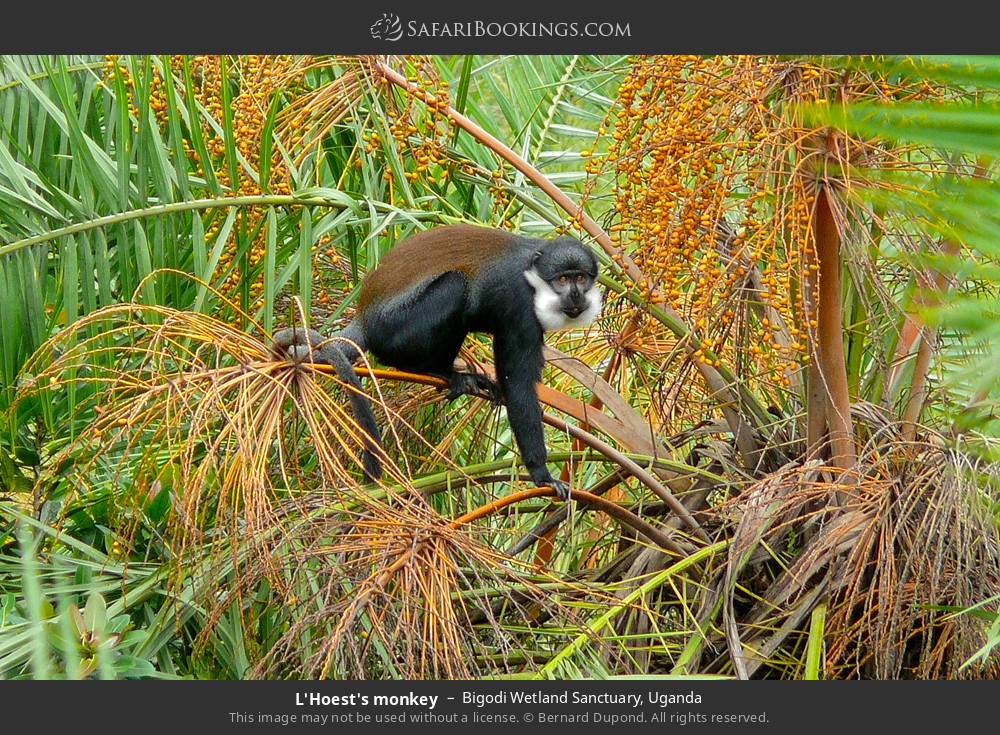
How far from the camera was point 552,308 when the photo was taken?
12.7ft

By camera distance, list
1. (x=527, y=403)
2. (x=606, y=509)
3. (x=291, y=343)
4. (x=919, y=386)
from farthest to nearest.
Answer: (x=527, y=403) → (x=919, y=386) → (x=606, y=509) → (x=291, y=343)

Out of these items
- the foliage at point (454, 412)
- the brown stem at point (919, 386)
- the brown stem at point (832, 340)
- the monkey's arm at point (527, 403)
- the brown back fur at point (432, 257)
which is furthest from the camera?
the brown back fur at point (432, 257)

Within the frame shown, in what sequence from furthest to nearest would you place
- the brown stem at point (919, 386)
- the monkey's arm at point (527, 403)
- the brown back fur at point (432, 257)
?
the brown back fur at point (432, 257), the monkey's arm at point (527, 403), the brown stem at point (919, 386)

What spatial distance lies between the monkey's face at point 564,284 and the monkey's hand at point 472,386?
315 millimetres

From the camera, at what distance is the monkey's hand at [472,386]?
3851 millimetres

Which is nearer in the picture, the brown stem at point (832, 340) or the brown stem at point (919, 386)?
the brown stem at point (832, 340)

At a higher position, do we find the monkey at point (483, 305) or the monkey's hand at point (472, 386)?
the monkey at point (483, 305)

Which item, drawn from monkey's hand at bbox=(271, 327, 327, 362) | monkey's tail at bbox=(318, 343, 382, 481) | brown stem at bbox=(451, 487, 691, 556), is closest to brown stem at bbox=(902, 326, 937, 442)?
brown stem at bbox=(451, 487, 691, 556)

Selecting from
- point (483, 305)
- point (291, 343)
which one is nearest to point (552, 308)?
point (483, 305)

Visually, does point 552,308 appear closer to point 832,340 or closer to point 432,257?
point 432,257

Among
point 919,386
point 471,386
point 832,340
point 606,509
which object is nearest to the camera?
point 606,509

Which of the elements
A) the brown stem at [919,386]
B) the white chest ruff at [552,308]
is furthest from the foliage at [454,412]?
the white chest ruff at [552,308]

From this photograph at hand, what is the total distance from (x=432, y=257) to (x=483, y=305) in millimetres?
266

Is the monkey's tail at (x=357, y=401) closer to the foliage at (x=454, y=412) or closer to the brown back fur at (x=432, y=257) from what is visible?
the foliage at (x=454, y=412)
